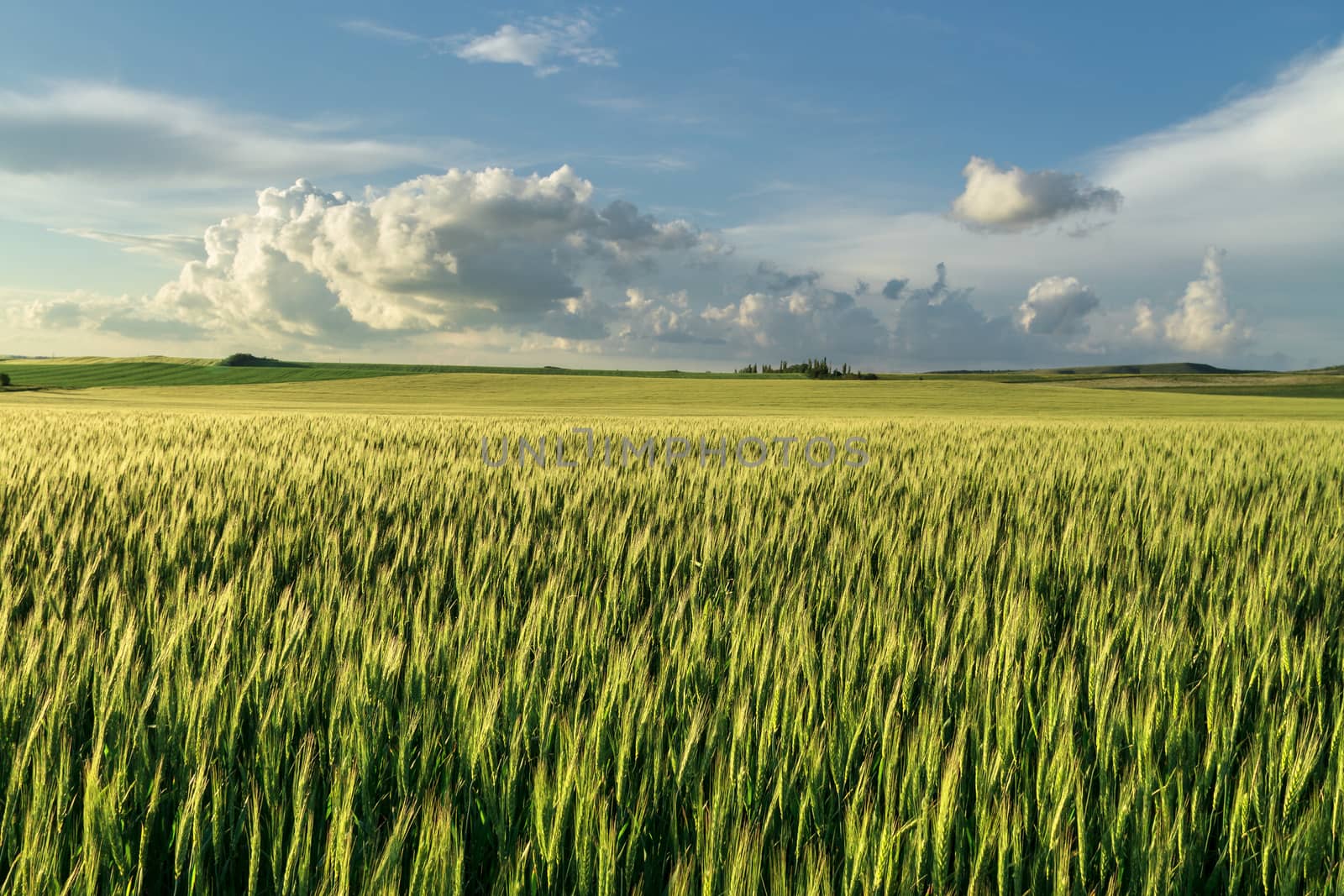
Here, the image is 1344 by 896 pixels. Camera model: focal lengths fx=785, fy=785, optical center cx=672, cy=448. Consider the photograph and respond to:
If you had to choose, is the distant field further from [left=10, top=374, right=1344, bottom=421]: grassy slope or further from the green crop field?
the green crop field

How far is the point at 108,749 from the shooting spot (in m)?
1.58

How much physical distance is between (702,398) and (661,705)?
37.9 m

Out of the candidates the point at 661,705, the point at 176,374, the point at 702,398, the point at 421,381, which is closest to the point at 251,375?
the point at 176,374

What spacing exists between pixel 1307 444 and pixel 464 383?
44.1 m

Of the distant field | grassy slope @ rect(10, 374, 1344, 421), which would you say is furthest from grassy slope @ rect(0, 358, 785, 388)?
grassy slope @ rect(10, 374, 1344, 421)

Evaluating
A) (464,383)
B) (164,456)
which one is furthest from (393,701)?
(464,383)

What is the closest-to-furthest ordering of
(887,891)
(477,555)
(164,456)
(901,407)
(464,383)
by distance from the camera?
(887,891) < (477,555) < (164,456) < (901,407) < (464,383)

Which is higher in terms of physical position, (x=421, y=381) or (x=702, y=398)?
(x=421, y=381)

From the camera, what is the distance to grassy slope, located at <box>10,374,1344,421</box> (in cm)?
3359

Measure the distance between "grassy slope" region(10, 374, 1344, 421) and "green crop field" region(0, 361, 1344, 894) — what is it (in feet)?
90.9

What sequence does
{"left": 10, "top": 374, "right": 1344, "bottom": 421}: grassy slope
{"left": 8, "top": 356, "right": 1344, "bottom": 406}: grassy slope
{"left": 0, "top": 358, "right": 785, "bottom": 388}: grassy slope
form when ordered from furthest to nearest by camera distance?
{"left": 0, "top": 358, "right": 785, "bottom": 388}: grassy slope < {"left": 8, "top": 356, "right": 1344, "bottom": 406}: grassy slope < {"left": 10, "top": 374, "right": 1344, "bottom": 421}: grassy slope

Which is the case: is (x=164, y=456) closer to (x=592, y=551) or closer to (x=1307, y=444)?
(x=592, y=551)

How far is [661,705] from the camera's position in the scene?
171cm

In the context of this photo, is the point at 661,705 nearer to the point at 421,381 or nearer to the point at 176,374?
the point at 421,381
